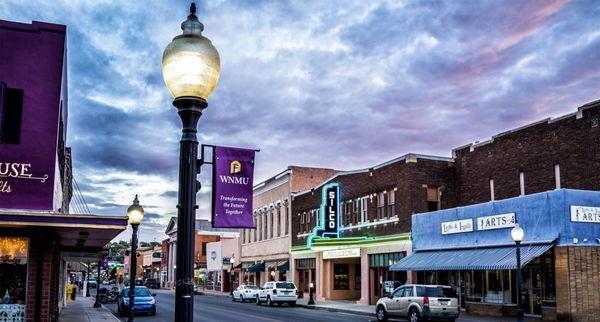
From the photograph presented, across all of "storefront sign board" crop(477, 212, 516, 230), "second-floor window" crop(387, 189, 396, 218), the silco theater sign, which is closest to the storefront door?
"storefront sign board" crop(477, 212, 516, 230)

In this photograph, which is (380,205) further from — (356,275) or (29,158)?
(29,158)

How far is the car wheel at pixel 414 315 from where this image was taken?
2588cm

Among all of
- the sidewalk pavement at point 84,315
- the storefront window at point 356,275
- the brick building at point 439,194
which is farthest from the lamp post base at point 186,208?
the storefront window at point 356,275

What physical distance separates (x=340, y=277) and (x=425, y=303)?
2241cm

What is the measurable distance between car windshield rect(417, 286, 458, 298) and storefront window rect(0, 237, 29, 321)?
605 inches

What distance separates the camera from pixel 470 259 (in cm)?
3005

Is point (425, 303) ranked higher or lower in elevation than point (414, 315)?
higher

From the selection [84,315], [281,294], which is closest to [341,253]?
[281,294]

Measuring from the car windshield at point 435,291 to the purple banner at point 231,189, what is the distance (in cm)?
2000

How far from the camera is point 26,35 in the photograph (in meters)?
16.4

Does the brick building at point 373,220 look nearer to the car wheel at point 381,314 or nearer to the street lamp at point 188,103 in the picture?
the car wheel at point 381,314

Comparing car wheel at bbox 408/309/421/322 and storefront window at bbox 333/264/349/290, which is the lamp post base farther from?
storefront window at bbox 333/264/349/290

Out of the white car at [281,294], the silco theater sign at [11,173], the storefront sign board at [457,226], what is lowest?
the white car at [281,294]

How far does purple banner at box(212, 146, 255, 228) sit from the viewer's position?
6977 millimetres
